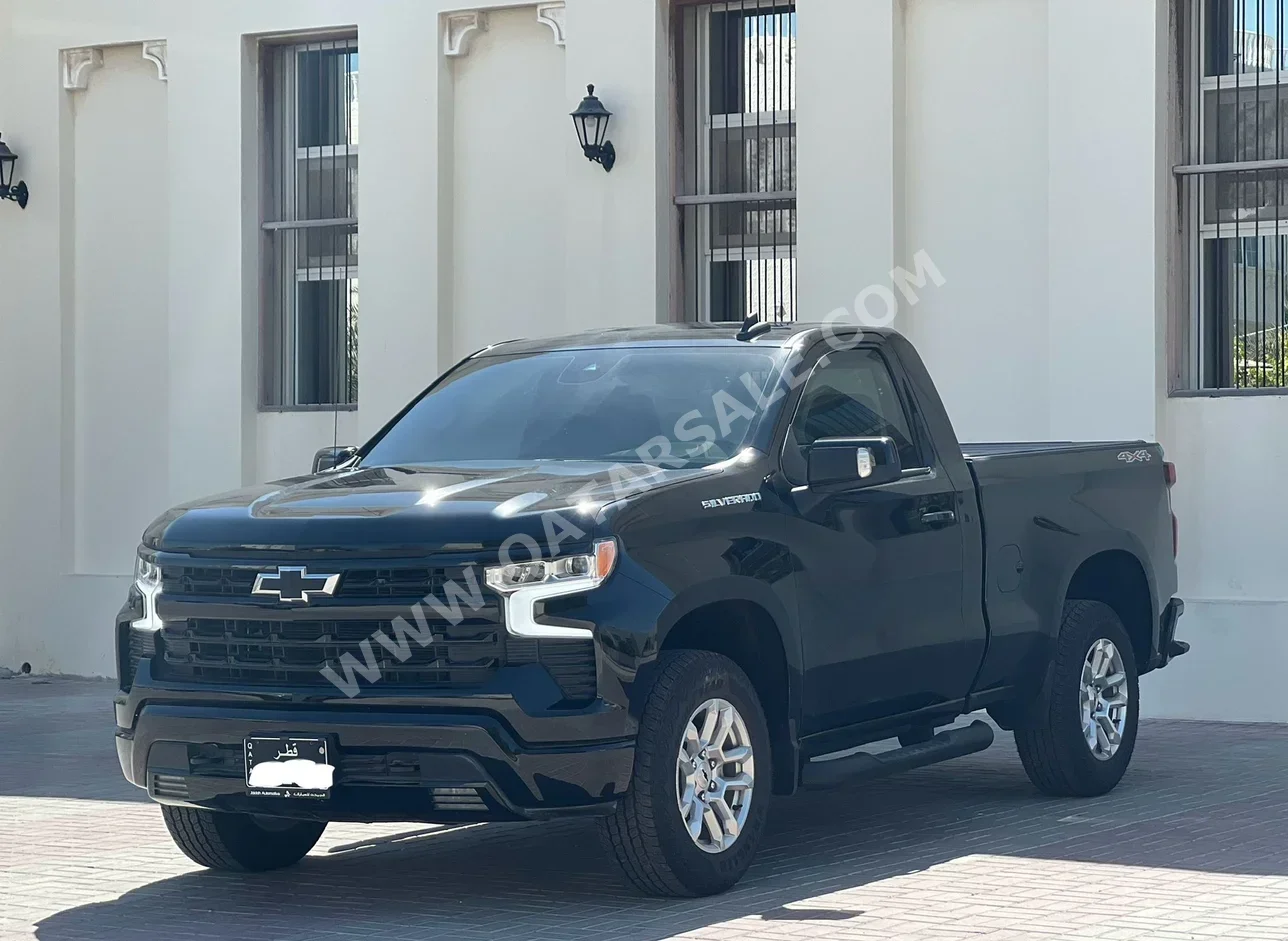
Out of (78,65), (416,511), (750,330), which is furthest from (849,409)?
(78,65)

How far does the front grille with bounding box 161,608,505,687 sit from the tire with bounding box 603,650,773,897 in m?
0.61

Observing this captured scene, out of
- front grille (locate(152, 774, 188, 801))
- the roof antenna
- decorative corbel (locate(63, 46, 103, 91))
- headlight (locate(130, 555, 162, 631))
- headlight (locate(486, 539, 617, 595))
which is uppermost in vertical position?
decorative corbel (locate(63, 46, 103, 91))

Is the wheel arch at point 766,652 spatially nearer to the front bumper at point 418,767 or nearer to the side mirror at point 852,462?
the side mirror at point 852,462

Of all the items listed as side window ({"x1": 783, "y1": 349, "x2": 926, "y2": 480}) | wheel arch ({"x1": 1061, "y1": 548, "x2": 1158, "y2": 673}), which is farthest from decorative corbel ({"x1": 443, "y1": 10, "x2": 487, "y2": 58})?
side window ({"x1": 783, "y1": 349, "x2": 926, "y2": 480})

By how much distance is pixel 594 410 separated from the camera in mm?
8180

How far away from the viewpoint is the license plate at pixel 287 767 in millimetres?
6875

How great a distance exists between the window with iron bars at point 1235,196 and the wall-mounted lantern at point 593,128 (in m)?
3.94

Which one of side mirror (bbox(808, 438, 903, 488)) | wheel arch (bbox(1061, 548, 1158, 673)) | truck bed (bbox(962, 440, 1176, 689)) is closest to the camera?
side mirror (bbox(808, 438, 903, 488))

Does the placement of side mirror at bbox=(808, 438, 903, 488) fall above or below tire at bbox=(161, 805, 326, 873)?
above

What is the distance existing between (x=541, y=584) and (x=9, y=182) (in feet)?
38.2

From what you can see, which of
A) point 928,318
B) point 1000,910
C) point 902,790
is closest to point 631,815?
point 1000,910

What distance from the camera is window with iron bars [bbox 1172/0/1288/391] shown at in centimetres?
1315

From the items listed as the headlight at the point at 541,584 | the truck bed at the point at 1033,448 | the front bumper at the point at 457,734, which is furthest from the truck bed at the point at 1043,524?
the headlight at the point at 541,584

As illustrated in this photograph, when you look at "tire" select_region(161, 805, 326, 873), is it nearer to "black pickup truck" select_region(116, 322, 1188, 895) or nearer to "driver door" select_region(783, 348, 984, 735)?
"black pickup truck" select_region(116, 322, 1188, 895)
